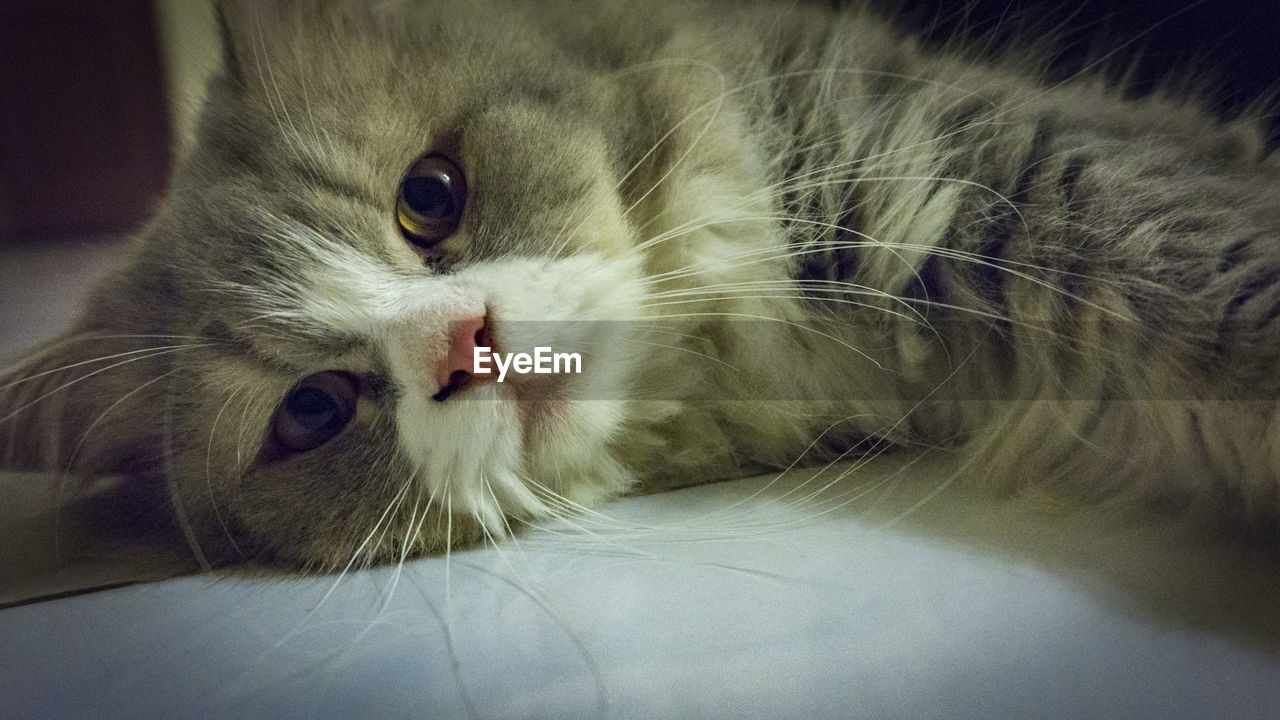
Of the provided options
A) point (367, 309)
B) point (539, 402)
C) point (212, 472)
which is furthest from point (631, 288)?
point (212, 472)

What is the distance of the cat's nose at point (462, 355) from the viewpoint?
681 mm

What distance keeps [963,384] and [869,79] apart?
1.16ft

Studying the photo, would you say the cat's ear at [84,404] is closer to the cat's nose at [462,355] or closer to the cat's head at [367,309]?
the cat's head at [367,309]

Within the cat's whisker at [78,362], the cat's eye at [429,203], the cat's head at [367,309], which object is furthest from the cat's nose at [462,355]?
the cat's whisker at [78,362]

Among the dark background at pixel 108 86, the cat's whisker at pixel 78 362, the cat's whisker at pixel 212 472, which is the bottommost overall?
the cat's whisker at pixel 212 472

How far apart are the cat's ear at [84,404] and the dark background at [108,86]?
120 mm

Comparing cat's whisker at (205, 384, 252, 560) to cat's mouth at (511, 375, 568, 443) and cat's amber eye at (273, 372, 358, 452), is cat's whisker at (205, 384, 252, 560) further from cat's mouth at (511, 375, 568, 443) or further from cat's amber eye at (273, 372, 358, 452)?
cat's mouth at (511, 375, 568, 443)

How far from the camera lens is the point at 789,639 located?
1.82 feet

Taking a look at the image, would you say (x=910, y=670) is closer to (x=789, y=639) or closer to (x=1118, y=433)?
(x=789, y=639)

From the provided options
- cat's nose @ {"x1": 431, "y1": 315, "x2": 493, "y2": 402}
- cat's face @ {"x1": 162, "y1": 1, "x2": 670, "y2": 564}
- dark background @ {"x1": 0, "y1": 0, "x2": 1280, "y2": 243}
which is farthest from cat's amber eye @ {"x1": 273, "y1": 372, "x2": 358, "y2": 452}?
dark background @ {"x1": 0, "y1": 0, "x2": 1280, "y2": 243}

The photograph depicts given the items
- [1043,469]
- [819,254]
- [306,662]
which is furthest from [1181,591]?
[306,662]

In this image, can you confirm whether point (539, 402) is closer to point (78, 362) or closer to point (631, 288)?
point (631, 288)

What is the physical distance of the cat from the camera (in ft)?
2.24

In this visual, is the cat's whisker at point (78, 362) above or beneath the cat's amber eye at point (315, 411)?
above
